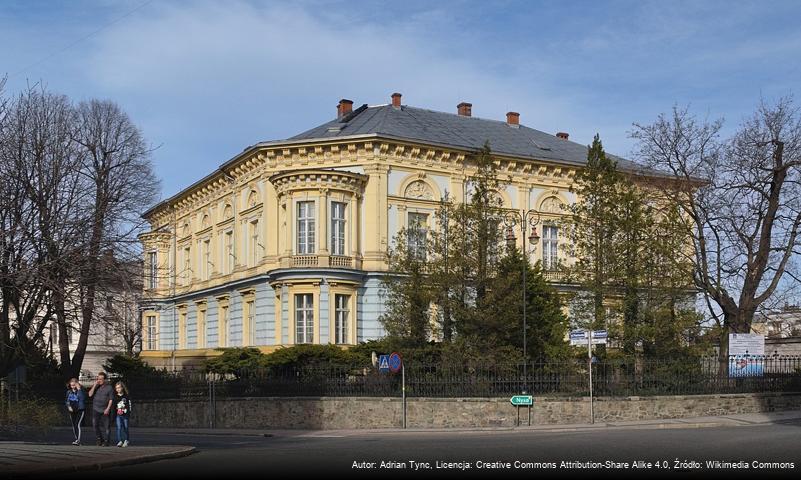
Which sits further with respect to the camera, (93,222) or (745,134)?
(745,134)

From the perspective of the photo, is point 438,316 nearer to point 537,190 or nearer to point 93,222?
point 93,222

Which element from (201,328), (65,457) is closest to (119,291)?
(65,457)

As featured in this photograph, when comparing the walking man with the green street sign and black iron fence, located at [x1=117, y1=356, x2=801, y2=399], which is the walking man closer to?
black iron fence, located at [x1=117, y1=356, x2=801, y2=399]

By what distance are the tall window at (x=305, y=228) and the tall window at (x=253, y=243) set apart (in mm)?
4436

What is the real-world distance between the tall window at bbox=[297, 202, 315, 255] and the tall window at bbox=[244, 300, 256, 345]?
565cm

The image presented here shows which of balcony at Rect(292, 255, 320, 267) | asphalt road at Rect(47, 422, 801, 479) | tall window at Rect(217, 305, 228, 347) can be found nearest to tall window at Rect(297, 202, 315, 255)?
balcony at Rect(292, 255, 320, 267)

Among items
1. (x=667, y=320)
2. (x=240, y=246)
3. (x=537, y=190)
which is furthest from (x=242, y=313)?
(x=667, y=320)

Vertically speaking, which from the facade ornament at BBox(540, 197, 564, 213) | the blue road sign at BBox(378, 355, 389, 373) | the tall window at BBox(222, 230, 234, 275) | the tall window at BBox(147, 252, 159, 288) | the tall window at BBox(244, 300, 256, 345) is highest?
the facade ornament at BBox(540, 197, 564, 213)

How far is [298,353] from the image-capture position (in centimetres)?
4300

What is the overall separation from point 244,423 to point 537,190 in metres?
25.9

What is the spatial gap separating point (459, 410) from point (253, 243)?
25.5 meters

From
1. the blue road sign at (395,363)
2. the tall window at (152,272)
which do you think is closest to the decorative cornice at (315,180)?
the tall window at (152,272)

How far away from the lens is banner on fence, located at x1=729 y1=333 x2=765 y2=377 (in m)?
33.6

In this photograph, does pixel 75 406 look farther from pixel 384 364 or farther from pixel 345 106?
pixel 345 106
